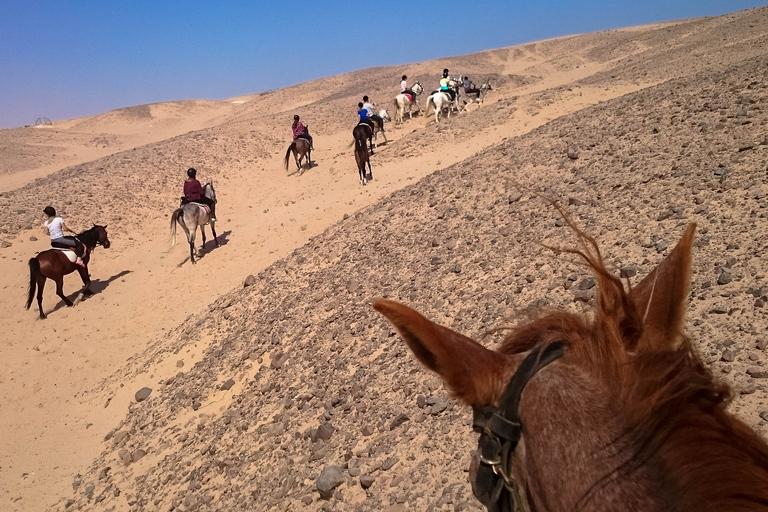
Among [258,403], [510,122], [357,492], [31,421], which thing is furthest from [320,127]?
[357,492]

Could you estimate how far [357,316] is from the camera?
5.99 m

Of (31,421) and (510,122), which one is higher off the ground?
(510,122)

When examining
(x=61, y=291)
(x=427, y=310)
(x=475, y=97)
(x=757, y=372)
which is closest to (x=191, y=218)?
(x=61, y=291)

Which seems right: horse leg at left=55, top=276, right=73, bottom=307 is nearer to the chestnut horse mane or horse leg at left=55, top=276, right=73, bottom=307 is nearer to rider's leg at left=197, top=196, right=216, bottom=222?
rider's leg at left=197, top=196, right=216, bottom=222

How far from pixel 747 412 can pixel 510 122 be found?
14.2m

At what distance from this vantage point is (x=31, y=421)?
8.09 m

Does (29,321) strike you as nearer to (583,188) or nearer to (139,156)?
(139,156)

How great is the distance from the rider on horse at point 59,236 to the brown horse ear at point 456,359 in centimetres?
1246

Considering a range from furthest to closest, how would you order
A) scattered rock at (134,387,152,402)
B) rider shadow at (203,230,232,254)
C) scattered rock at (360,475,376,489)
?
rider shadow at (203,230,232,254) < scattered rock at (134,387,152,402) < scattered rock at (360,475,376,489)

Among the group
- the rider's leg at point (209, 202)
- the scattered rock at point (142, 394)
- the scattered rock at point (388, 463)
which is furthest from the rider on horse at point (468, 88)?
the scattered rock at point (388, 463)

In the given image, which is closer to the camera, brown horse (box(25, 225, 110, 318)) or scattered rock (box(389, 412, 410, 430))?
scattered rock (box(389, 412, 410, 430))

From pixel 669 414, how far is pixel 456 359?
51cm

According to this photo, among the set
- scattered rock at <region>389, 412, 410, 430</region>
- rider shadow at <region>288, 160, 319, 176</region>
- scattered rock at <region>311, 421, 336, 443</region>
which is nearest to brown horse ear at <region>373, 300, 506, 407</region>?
scattered rock at <region>389, 412, 410, 430</region>

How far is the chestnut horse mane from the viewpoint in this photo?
0.98 metres
